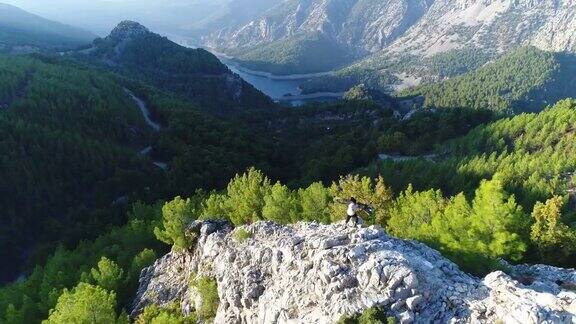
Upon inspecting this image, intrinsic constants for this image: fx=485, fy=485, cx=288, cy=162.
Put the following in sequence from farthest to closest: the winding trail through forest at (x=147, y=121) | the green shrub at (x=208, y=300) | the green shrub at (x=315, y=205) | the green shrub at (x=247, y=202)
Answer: the winding trail through forest at (x=147, y=121), the green shrub at (x=247, y=202), the green shrub at (x=315, y=205), the green shrub at (x=208, y=300)

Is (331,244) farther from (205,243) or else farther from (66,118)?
(66,118)

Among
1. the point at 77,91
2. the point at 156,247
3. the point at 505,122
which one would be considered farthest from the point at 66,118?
the point at 505,122

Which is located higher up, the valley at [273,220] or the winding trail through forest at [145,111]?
the valley at [273,220]

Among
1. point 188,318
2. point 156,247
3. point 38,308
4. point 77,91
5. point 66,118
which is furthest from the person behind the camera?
point 77,91

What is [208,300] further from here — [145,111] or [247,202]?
[145,111]

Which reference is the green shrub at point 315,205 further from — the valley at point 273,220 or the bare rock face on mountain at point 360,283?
the bare rock face on mountain at point 360,283

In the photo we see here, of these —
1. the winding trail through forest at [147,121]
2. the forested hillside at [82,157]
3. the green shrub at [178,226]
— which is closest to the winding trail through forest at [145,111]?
the winding trail through forest at [147,121]

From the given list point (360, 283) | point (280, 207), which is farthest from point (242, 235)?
point (360, 283)

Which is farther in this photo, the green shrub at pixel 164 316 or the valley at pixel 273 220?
the green shrub at pixel 164 316
